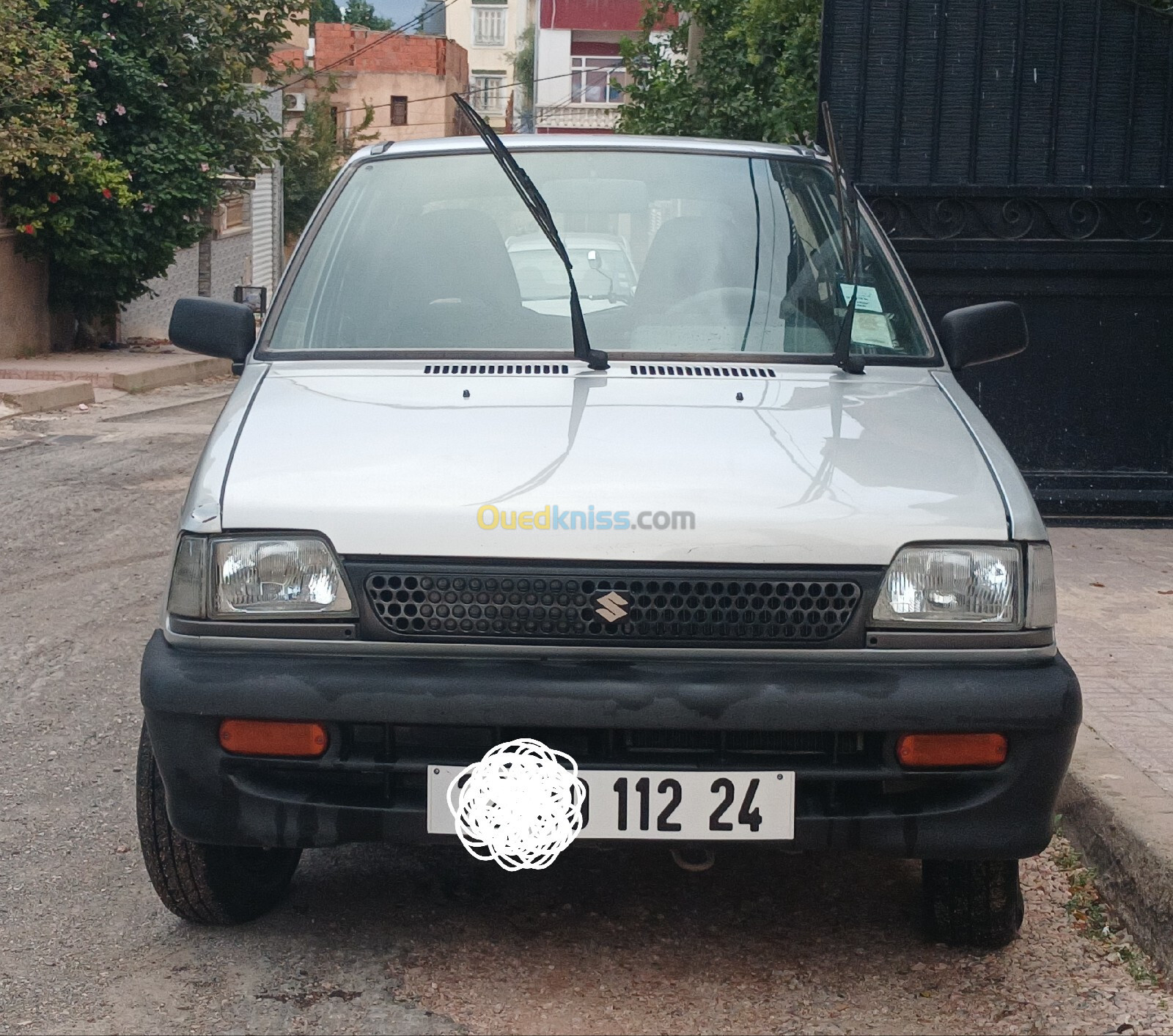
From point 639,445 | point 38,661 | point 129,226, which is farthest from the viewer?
point 129,226

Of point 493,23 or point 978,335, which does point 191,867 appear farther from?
point 493,23

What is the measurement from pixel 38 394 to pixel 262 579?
41.1 ft

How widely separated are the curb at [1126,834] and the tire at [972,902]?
0.32 metres

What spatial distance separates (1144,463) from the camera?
27.1 feet

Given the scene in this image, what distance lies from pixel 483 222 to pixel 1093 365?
486 centimetres

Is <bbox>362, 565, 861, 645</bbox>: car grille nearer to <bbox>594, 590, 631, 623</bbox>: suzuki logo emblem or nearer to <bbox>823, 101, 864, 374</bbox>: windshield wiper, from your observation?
<bbox>594, 590, 631, 623</bbox>: suzuki logo emblem

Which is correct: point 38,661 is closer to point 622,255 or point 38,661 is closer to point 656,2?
point 622,255

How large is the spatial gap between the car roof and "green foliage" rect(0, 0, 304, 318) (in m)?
13.8

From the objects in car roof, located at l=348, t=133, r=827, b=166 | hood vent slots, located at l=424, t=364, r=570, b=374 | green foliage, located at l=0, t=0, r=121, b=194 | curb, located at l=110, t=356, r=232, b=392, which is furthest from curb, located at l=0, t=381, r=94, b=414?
hood vent slots, located at l=424, t=364, r=570, b=374

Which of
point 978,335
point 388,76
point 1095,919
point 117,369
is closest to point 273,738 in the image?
point 1095,919

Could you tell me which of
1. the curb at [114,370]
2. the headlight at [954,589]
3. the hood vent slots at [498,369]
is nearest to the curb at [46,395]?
the curb at [114,370]

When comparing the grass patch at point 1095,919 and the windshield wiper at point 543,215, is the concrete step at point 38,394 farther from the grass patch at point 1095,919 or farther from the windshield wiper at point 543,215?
the grass patch at point 1095,919

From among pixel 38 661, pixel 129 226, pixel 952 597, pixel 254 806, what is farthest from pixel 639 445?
pixel 129 226

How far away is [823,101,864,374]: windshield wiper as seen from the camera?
388 centimetres
